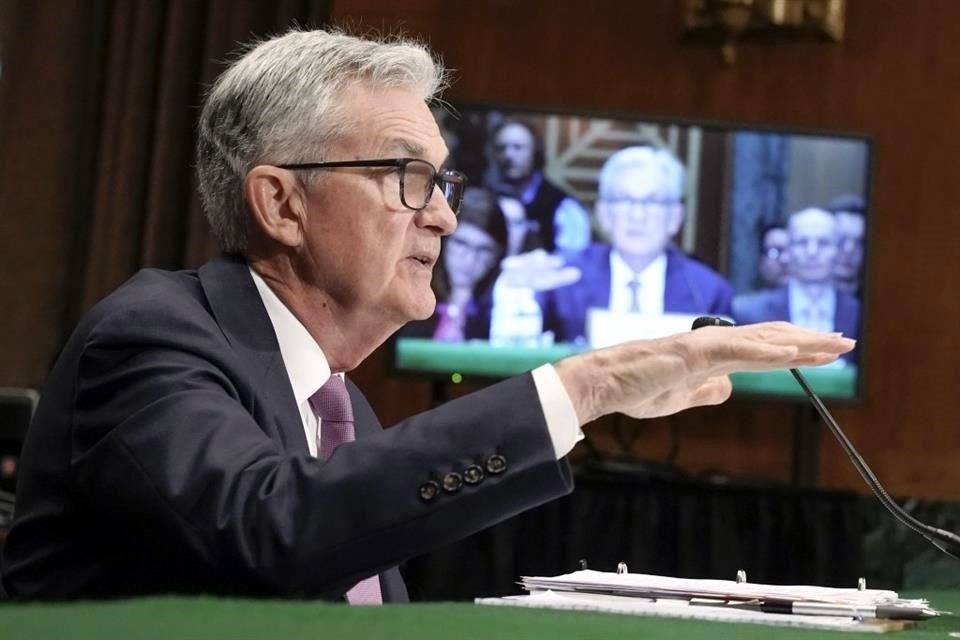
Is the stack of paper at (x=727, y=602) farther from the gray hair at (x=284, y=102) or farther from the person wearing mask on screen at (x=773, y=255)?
the person wearing mask on screen at (x=773, y=255)

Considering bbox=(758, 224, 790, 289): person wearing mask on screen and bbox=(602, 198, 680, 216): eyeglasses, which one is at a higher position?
bbox=(602, 198, 680, 216): eyeglasses

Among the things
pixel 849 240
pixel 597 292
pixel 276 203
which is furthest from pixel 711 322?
pixel 849 240

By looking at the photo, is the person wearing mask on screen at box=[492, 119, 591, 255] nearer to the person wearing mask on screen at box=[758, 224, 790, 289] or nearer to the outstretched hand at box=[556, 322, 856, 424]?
the person wearing mask on screen at box=[758, 224, 790, 289]

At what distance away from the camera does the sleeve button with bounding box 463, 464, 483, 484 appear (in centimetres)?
116

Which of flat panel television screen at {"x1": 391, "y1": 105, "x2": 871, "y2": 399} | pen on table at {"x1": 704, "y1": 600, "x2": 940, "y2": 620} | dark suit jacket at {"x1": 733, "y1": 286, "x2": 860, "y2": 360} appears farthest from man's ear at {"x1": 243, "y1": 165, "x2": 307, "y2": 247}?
dark suit jacket at {"x1": 733, "y1": 286, "x2": 860, "y2": 360}

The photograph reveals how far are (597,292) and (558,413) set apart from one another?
2784mm

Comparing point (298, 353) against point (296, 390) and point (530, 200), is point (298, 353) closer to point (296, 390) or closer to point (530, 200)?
point (296, 390)

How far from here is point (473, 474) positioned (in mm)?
1158

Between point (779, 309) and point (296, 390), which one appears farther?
point (779, 309)

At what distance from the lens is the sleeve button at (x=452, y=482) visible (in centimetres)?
115

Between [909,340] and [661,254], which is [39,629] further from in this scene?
[909,340]

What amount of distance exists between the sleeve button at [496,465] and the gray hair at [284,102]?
647 mm

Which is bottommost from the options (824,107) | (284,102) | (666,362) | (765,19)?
(666,362)

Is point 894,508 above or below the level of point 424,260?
below
